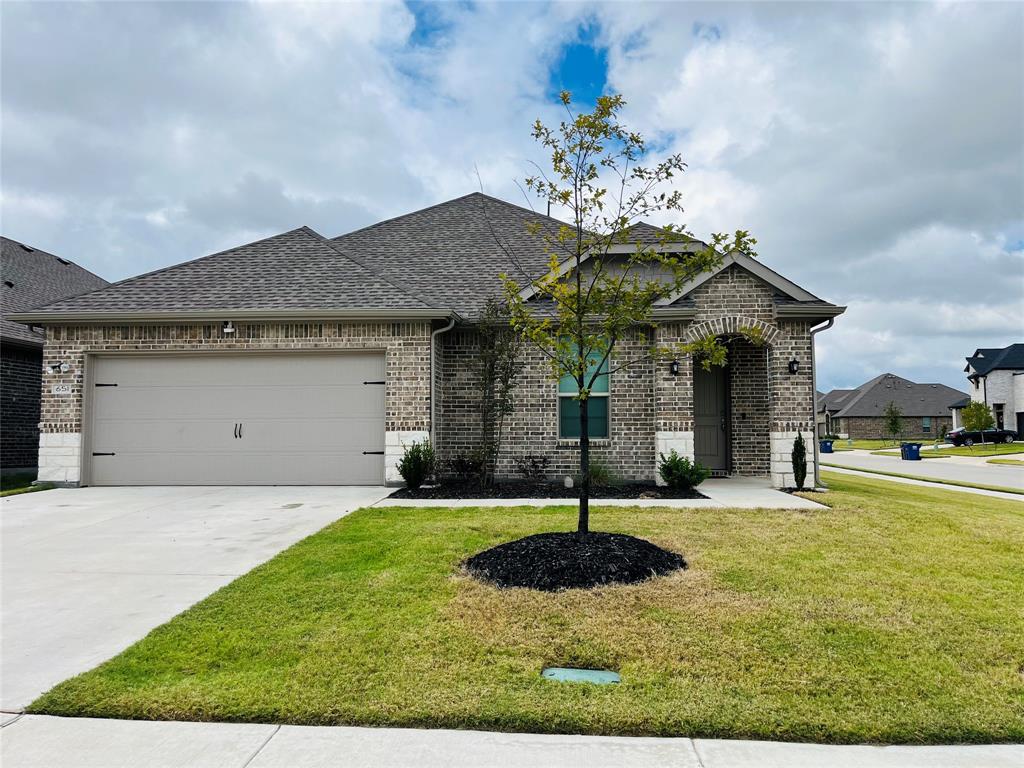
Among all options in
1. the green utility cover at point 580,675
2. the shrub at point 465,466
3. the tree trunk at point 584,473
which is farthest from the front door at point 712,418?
the green utility cover at point 580,675

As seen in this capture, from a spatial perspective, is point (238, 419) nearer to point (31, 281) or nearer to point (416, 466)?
point (416, 466)

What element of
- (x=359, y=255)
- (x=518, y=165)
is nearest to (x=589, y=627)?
(x=518, y=165)

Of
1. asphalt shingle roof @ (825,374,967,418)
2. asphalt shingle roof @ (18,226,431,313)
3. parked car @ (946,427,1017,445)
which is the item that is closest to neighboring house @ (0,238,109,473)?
asphalt shingle roof @ (18,226,431,313)

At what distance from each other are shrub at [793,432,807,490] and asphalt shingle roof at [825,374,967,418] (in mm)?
53887

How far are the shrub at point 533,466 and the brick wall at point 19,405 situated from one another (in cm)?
1161

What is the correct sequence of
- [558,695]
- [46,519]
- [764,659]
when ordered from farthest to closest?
[46,519], [764,659], [558,695]

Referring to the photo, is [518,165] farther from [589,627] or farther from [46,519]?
[46,519]

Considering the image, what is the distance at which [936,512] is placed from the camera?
29.5 ft

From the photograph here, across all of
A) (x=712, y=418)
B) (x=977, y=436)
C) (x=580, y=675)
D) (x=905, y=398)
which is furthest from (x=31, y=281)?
(x=905, y=398)

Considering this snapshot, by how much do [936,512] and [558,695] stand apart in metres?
8.60

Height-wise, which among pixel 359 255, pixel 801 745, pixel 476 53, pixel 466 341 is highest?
pixel 476 53

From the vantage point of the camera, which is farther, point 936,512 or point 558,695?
point 936,512

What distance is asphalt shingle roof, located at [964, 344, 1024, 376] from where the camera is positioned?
4469 centimetres

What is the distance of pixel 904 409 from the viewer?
56688mm
